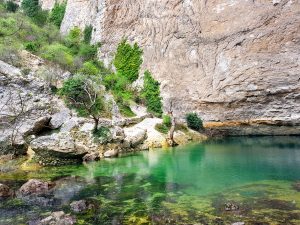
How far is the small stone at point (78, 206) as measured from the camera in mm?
11328

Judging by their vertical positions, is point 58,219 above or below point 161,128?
below

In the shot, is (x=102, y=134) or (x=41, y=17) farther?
(x=41, y=17)

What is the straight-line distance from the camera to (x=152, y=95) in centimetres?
3541

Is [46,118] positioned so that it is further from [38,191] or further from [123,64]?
[123,64]

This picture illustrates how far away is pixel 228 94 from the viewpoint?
33.8 m

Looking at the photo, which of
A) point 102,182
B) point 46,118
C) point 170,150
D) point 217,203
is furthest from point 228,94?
point 217,203

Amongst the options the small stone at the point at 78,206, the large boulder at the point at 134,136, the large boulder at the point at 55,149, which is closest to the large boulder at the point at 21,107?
the large boulder at the point at 55,149

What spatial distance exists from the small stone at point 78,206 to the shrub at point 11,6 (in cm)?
4520

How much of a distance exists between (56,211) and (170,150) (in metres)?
15.3

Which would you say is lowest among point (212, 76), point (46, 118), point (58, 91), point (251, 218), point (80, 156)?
point (251, 218)

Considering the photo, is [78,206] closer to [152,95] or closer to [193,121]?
[193,121]

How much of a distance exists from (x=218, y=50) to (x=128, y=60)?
32.0 feet

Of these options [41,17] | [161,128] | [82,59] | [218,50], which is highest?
[41,17]

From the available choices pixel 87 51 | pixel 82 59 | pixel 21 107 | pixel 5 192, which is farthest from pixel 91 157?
pixel 87 51
